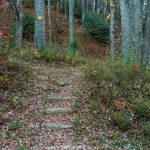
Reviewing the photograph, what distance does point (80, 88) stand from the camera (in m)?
10.7

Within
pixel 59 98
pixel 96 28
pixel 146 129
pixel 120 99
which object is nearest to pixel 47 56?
pixel 59 98

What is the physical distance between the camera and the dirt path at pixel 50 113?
773 centimetres

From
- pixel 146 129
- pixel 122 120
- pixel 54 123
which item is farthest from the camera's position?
pixel 54 123

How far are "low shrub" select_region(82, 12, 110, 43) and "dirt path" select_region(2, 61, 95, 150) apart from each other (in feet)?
62.9

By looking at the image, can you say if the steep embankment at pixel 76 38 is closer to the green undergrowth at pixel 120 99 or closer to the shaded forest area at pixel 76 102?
the shaded forest area at pixel 76 102

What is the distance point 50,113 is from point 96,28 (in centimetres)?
2380

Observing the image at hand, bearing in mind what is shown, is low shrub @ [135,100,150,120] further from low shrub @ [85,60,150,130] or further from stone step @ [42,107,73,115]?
stone step @ [42,107,73,115]

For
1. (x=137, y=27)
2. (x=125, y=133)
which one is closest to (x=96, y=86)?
(x=125, y=133)

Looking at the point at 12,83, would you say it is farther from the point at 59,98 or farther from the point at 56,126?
the point at 56,126

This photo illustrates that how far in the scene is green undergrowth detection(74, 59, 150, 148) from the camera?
27.7 ft

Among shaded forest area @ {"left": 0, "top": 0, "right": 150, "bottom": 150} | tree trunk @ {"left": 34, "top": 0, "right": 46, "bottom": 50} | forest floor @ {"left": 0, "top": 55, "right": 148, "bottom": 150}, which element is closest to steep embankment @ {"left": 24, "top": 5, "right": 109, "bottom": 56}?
tree trunk @ {"left": 34, "top": 0, "right": 46, "bottom": 50}

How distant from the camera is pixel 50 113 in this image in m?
9.12

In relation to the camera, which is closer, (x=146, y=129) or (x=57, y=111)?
(x=146, y=129)

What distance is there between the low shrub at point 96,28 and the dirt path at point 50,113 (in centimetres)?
1917
